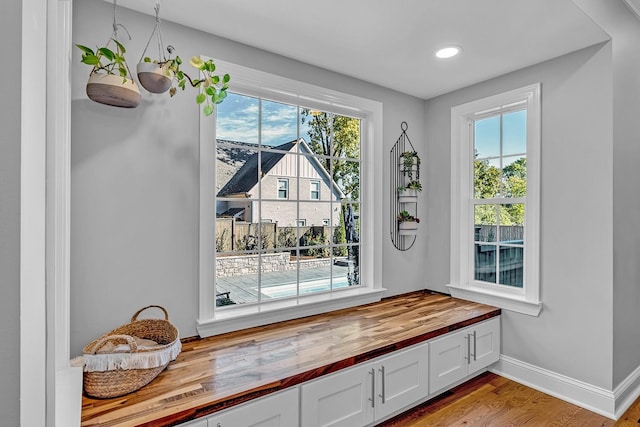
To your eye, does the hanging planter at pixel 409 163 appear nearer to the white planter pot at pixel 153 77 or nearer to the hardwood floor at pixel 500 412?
the hardwood floor at pixel 500 412

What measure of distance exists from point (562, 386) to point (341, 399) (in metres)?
1.72

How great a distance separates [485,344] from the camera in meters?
2.66

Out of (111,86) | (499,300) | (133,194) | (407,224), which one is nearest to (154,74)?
(111,86)

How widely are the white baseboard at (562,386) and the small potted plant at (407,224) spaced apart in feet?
4.08

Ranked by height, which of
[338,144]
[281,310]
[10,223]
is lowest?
[281,310]

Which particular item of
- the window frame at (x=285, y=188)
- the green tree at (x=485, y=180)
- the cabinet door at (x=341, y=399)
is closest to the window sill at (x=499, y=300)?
the green tree at (x=485, y=180)

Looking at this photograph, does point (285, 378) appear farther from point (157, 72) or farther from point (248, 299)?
point (157, 72)

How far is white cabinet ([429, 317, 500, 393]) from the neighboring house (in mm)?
1215

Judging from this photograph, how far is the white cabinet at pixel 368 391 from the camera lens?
1.74 m

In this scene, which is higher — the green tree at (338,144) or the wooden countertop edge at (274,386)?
the green tree at (338,144)

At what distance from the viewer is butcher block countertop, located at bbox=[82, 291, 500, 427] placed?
54.6 inches

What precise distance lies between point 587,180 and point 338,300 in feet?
6.30

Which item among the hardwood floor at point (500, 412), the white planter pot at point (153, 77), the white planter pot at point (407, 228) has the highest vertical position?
the white planter pot at point (153, 77)

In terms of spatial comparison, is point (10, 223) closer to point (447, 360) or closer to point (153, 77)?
point (153, 77)
